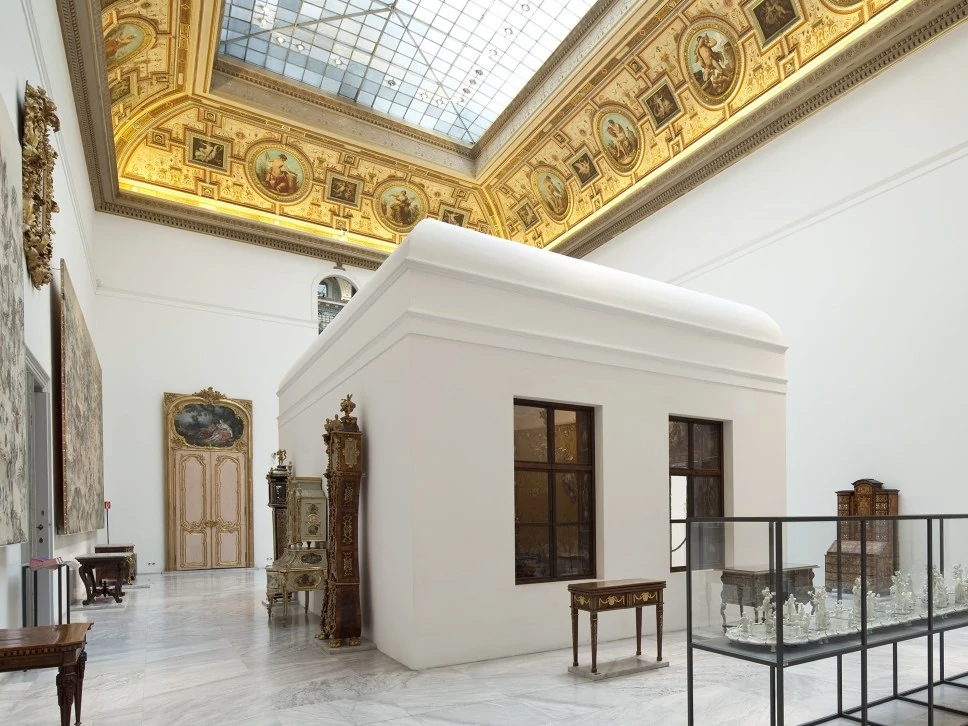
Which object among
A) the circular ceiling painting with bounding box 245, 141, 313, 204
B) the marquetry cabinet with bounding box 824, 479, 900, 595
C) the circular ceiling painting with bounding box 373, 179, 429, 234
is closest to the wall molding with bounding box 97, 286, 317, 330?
the circular ceiling painting with bounding box 245, 141, 313, 204

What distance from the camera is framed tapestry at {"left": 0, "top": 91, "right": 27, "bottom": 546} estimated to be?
19.5 feet

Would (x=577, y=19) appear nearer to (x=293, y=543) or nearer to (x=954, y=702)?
(x=293, y=543)

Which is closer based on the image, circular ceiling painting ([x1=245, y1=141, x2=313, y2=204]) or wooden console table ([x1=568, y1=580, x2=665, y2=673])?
wooden console table ([x1=568, y1=580, x2=665, y2=673])

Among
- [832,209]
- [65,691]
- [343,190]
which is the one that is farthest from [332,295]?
[65,691]

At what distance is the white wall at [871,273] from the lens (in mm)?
12031

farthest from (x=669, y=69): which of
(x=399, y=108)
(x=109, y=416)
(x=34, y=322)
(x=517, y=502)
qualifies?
(x=109, y=416)

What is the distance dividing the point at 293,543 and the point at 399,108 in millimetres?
15714

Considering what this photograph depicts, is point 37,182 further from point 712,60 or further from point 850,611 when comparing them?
point 712,60

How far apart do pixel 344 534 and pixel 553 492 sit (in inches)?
100

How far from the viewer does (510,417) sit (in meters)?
8.18

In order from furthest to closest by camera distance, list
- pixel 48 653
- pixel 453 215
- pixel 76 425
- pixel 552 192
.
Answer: pixel 453 215
pixel 552 192
pixel 76 425
pixel 48 653

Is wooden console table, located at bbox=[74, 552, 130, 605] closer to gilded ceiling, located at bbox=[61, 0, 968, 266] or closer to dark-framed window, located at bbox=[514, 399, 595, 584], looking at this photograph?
dark-framed window, located at bbox=[514, 399, 595, 584]

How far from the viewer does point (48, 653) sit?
14.6 feet

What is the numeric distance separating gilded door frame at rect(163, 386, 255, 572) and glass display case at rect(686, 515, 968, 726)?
16525 mm
